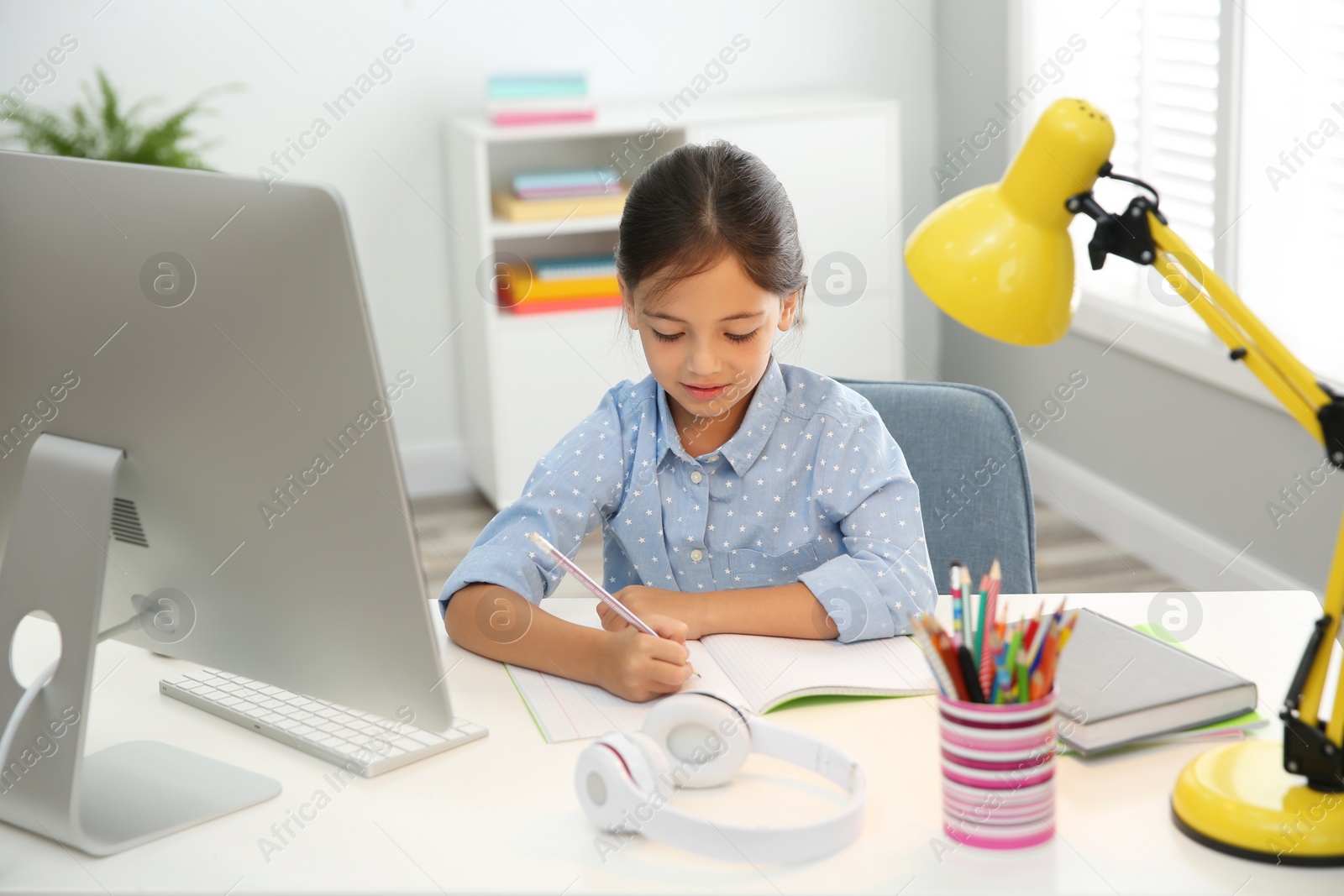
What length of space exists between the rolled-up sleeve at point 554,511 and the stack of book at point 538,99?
7.22 feet

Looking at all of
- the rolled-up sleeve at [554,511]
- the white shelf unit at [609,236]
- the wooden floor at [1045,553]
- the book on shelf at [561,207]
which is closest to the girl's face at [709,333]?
the rolled-up sleeve at [554,511]

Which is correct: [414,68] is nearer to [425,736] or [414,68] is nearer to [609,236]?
[609,236]

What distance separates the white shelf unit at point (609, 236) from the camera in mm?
3598

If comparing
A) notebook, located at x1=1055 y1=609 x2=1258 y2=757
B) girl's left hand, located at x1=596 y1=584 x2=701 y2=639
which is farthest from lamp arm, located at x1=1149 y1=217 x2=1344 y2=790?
girl's left hand, located at x1=596 y1=584 x2=701 y2=639

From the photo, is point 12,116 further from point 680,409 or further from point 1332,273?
point 1332,273

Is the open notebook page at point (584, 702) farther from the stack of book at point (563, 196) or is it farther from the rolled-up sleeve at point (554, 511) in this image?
the stack of book at point (563, 196)

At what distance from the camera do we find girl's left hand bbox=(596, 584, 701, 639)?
1.25m

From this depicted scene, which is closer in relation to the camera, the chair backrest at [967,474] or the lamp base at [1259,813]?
the lamp base at [1259,813]

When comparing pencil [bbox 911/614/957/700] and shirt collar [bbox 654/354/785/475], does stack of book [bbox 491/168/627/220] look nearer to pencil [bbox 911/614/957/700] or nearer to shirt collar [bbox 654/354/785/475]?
shirt collar [bbox 654/354/785/475]

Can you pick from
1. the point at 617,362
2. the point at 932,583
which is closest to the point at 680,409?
the point at 932,583

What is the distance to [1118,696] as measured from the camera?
103 cm

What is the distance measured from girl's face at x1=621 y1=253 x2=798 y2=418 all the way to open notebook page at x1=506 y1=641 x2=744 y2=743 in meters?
0.30

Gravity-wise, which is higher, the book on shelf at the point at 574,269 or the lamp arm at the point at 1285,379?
the lamp arm at the point at 1285,379

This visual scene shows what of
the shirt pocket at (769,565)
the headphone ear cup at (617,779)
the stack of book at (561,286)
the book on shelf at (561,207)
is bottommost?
the stack of book at (561,286)
